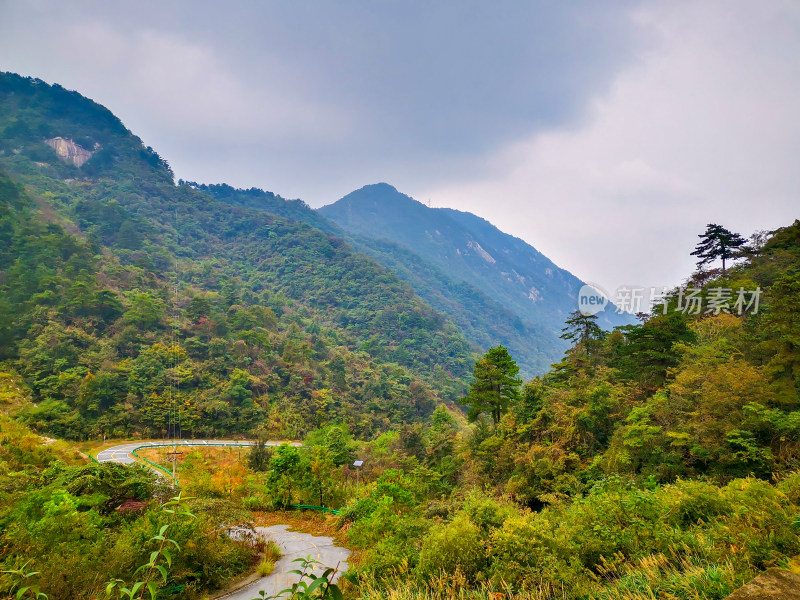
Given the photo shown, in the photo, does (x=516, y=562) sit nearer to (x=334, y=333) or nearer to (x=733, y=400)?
(x=733, y=400)

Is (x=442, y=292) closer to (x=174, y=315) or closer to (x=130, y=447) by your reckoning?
(x=174, y=315)

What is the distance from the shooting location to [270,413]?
34125 millimetres

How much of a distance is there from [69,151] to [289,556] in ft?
383

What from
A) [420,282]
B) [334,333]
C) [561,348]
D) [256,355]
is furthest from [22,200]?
[561,348]

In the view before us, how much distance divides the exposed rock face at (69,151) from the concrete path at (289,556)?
110784mm

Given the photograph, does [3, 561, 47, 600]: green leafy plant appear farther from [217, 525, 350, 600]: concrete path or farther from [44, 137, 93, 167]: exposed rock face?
[44, 137, 93, 167]: exposed rock face

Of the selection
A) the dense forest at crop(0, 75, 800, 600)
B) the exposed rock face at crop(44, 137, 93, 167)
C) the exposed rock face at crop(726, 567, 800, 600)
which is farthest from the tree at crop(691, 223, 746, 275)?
the exposed rock face at crop(44, 137, 93, 167)

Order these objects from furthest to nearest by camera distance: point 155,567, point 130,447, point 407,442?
point 130,447 → point 407,442 → point 155,567

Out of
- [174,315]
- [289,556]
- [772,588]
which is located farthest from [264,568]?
[174,315]

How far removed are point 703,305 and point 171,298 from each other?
52.0 metres

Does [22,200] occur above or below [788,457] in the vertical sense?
above

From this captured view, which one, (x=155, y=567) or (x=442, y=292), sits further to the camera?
(x=442, y=292)

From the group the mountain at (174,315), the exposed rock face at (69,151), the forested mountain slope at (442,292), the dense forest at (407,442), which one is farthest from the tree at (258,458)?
the exposed rock face at (69,151)

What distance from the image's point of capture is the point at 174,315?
41.7 metres
